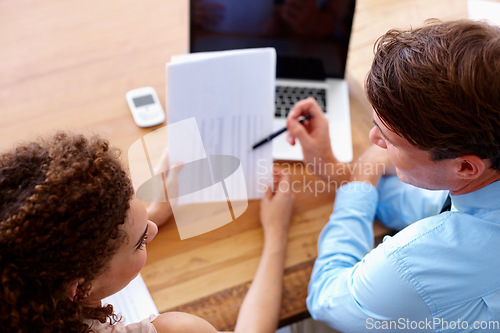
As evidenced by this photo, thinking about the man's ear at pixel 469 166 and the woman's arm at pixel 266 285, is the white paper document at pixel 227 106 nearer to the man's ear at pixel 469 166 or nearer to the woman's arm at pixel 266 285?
the woman's arm at pixel 266 285

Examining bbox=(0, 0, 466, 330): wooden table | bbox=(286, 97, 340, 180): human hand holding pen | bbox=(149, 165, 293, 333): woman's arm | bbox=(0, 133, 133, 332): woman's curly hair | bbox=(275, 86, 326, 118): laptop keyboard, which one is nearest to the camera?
bbox=(0, 133, 133, 332): woman's curly hair

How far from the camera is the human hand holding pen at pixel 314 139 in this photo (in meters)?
1.05

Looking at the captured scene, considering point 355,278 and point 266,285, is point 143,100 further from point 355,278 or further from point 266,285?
point 355,278

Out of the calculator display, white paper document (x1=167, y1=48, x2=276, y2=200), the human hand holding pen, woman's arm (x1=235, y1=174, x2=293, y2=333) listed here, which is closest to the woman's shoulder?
woman's arm (x1=235, y1=174, x2=293, y2=333)

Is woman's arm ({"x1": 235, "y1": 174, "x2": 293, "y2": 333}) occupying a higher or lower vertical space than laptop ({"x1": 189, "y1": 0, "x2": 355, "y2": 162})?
lower

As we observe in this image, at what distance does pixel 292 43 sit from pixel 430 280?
2.20 ft

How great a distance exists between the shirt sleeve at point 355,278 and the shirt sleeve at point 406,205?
0.04m

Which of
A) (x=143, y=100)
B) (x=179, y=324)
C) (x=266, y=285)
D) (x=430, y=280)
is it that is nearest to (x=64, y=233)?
(x=179, y=324)

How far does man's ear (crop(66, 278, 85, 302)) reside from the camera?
60 centimetres

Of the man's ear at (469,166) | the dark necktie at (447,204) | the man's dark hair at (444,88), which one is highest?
the man's dark hair at (444,88)

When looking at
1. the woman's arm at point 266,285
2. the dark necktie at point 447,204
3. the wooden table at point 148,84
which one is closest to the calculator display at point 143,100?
the wooden table at point 148,84

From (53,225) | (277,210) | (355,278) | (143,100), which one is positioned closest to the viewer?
(53,225)

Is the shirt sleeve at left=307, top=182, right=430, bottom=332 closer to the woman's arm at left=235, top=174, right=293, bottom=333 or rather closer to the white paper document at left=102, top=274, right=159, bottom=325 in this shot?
the woman's arm at left=235, top=174, right=293, bottom=333

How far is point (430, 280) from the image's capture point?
749 mm
